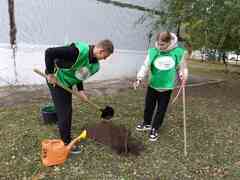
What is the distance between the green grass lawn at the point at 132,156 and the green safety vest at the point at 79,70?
950mm

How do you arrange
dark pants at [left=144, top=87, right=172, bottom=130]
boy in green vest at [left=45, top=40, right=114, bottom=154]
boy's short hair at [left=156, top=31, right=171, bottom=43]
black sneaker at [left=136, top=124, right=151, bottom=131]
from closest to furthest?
1. boy in green vest at [left=45, top=40, right=114, bottom=154]
2. boy's short hair at [left=156, top=31, right=171, bottom=43]
3. dark pants at [left=144, top=87, right=172, bottom=130]
4. black sneaker at [left=136, top=124, right=151, bottom=131]

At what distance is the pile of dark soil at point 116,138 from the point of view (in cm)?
410

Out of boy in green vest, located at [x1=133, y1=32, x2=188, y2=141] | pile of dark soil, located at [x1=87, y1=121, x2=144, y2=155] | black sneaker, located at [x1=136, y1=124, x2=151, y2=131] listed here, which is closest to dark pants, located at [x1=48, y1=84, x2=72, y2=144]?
pile of dark soil, located at [x1=87, y1=121, x2=144, y2=155]

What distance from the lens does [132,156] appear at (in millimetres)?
3941

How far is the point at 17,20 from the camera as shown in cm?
705

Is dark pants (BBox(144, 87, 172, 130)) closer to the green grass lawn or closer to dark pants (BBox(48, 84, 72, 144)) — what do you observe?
the green grass lawn

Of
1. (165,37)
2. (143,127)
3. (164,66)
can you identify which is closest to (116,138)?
(143,127)

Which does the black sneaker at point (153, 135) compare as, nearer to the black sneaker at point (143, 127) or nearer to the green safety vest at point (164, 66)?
the black sneaker at point (143, 127)

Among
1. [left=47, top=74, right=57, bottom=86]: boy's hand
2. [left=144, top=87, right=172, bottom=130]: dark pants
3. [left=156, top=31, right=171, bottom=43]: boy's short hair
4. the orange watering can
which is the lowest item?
the orange watering can

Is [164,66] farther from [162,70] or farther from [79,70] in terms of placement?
[79,70]

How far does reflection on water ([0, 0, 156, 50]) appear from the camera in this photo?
7172 mm

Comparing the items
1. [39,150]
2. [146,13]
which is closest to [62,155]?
[39,150]

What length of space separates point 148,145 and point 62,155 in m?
1.31

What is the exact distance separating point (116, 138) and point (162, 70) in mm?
1143
